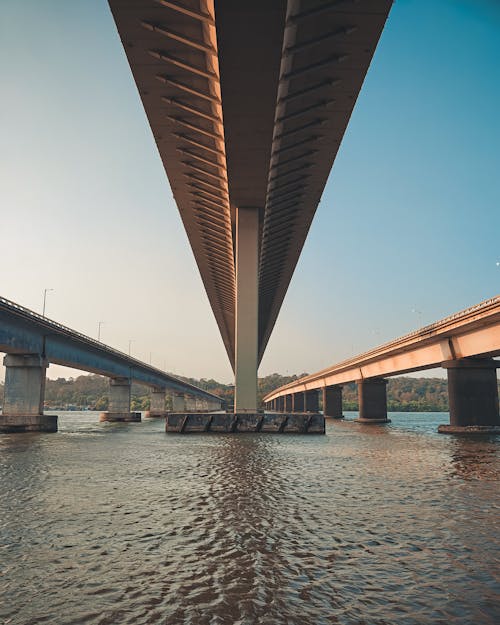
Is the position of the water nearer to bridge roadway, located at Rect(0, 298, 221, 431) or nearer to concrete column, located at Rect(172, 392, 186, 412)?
bridge roadway, located at Rect(0, 298, 221, 431)

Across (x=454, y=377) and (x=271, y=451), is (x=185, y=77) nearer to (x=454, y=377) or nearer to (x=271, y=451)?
(x=271, y=451)

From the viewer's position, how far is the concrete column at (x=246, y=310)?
36688mm

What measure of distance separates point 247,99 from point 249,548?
59.6 ft

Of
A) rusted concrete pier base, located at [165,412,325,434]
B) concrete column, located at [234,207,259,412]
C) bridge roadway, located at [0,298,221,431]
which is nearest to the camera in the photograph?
rusted concrete pier base, located at [165,412,325,434]

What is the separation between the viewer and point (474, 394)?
41406mm

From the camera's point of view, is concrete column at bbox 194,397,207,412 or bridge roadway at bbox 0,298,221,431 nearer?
bridge roadway at bbox 0,298,221,431

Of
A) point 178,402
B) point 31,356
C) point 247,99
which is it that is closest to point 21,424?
point 31,356

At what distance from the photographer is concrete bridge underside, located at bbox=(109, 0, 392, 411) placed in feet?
59.2

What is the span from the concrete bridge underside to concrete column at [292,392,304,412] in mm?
98566

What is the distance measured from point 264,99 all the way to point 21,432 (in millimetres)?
33984

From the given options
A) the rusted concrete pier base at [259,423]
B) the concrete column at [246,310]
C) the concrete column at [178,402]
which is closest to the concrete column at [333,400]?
the concrete column at [178,402]

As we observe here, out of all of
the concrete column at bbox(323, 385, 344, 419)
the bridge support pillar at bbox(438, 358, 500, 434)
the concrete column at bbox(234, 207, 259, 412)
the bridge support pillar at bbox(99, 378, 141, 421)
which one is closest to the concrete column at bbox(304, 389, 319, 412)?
the concrete column at bbox(323, 385, 344, 419)

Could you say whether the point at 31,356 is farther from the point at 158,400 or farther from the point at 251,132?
the point at 158,400

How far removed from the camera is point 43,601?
19.8 ft
